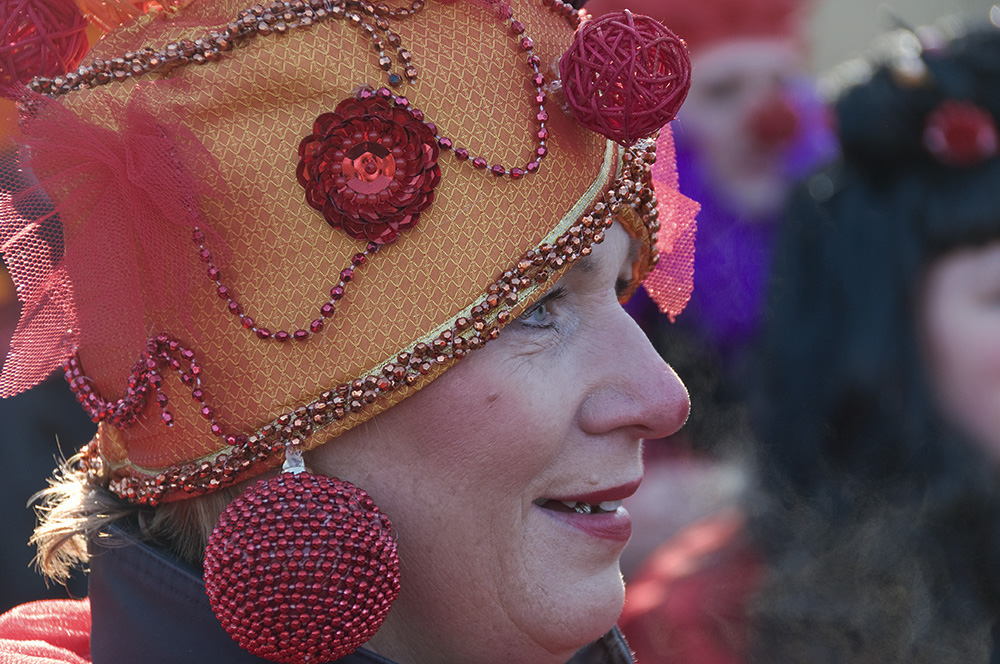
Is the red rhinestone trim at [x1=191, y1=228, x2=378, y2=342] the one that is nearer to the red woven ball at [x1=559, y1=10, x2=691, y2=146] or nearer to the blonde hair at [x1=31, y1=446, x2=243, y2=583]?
the blonde hair at [x1=31, y1=446, x2=243, y2=583]

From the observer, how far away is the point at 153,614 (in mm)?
1833

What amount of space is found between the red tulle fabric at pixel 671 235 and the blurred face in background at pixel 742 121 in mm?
2733

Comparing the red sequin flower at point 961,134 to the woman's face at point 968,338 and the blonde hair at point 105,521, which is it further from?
the blonde hair at point 105,521

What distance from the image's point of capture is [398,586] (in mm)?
1717

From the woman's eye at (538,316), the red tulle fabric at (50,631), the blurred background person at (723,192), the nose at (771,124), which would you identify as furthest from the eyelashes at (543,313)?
the nose at (771,124)

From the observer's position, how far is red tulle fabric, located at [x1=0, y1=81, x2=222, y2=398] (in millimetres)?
1674

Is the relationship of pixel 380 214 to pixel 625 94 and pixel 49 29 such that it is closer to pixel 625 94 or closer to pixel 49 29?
pixel 625 94

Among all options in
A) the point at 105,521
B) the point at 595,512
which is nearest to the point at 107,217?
the point at 105,521

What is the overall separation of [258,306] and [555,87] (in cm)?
67

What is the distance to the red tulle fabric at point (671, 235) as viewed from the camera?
2.32 m

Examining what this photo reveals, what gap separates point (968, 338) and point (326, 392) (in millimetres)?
2025

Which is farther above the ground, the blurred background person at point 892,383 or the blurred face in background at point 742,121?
the blurred background person at point 892,383

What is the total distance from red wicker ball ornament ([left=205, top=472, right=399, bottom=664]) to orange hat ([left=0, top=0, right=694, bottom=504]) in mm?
135

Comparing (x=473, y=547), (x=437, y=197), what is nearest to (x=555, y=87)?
(x=437, y=197)
